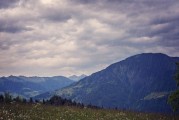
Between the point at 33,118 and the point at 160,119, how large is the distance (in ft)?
63.5

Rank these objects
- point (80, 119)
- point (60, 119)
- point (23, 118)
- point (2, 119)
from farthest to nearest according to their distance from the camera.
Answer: point (80, 119) → point (60, 119) → point (23, 118) → point (2, 119)

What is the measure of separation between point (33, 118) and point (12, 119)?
4.34 meters

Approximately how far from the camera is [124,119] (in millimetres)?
40312

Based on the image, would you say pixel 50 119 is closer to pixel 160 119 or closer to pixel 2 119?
pixel 2 119

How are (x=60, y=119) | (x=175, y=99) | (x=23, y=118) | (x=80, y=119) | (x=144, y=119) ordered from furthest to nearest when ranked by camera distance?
(x=175, y=99) < (x=144, y=119) < (x=80, y=119) < (x=60, y=119) < (x=23, y=118)

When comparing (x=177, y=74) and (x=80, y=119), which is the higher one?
(x=177, y=74)

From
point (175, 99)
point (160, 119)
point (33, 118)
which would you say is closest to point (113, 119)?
point (160, 119)

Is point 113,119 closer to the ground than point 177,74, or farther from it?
closer to the ground

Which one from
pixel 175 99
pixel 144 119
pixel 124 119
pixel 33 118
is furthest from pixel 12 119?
pixel 175 99

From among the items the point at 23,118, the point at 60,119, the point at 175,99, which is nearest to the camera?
the point at 23,118

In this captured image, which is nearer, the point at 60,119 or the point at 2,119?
the point at 2,119

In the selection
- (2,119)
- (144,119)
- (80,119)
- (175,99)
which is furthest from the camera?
(175,99)

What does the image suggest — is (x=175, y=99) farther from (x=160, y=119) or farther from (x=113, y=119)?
(x=113, y=119)

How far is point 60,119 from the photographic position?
3541 cm
